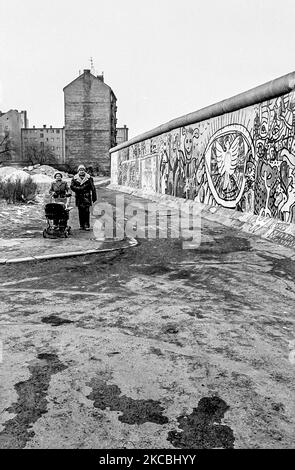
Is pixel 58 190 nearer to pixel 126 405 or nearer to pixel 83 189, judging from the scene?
pixel 83 189

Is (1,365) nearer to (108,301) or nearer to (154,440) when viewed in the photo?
(154,440)

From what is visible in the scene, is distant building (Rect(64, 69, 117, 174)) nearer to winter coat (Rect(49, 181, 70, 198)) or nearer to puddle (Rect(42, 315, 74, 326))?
winter coat (Rect(49, 181, 70, 198))

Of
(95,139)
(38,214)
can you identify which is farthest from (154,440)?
(95,139)

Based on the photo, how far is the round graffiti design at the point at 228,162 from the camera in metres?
10.9

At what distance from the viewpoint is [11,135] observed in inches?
3068

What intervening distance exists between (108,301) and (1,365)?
1802 mm

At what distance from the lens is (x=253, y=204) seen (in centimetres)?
1025

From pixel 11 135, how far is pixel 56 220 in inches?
2961

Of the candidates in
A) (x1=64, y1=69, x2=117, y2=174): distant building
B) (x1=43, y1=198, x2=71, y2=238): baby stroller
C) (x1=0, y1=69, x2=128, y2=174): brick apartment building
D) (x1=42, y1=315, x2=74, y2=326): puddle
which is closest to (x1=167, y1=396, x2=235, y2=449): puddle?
(x1=42, y1=315, x2=74, y2=326): puddle

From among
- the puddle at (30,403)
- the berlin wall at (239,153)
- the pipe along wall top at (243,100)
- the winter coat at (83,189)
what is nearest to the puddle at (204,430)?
the puddle at (30,403)

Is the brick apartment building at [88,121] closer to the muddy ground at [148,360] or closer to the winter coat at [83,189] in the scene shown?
the winter coat at [83,189]

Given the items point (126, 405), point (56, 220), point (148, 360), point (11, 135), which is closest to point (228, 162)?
point (56, 220)
